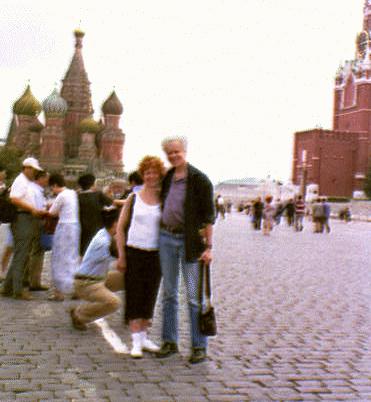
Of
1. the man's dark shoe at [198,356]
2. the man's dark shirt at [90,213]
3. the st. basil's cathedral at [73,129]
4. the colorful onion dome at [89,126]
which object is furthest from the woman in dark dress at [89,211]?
the colorful onion dome at [89,126]

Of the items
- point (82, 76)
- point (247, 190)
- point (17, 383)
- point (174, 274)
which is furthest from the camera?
point (247, 190)

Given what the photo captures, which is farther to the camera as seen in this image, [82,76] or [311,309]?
[82,76]

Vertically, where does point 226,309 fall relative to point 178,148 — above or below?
below

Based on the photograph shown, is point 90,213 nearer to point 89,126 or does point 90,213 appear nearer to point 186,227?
point 186,227

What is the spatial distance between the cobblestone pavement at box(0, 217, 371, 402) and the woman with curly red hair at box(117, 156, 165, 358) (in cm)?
31

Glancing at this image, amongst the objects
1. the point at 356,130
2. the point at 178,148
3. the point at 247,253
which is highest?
the point at 356,130

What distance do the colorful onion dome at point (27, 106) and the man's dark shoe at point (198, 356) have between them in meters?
84.1

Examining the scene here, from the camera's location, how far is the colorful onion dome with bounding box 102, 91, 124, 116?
86.6 meters

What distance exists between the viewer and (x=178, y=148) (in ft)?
18.3

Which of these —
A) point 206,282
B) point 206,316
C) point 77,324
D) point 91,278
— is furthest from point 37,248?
point 206,316

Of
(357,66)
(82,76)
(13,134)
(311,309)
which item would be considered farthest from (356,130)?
(311,309)

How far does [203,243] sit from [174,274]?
367 mm

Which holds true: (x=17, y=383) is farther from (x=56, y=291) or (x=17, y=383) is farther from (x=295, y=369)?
(x=56, y=291)

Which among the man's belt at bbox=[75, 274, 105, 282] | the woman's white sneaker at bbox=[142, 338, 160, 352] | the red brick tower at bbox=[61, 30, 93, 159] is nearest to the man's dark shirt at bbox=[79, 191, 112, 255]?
the man's belt at bbox=[75, 274, 105, 282]
